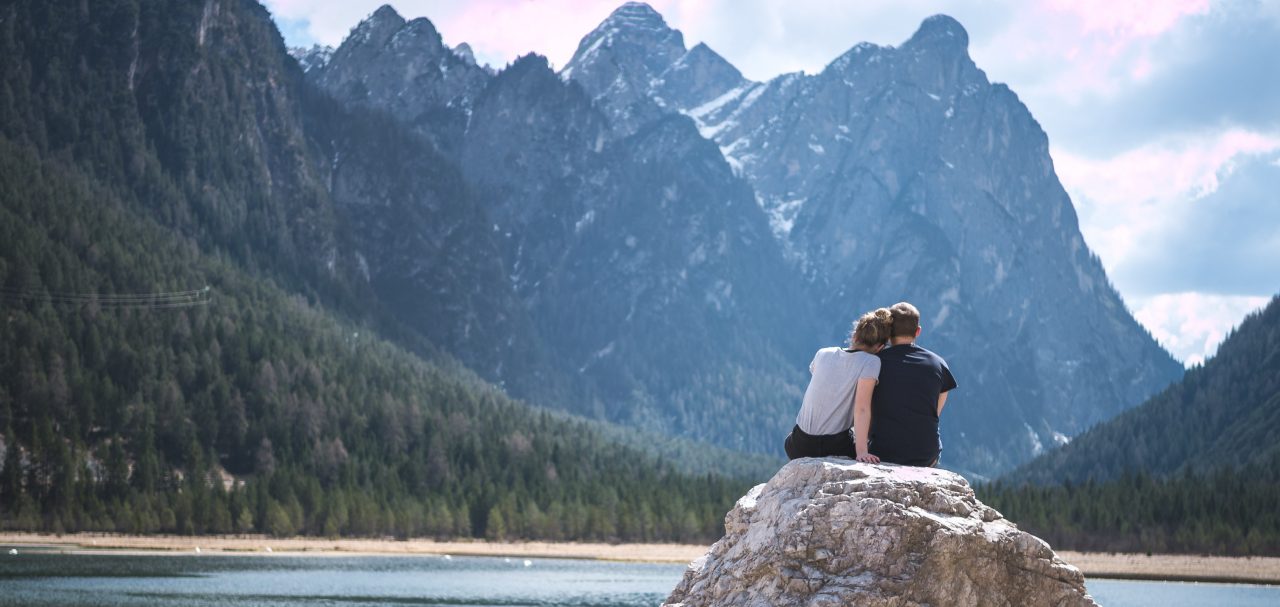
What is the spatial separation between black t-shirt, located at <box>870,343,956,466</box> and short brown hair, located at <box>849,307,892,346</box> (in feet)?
0.74

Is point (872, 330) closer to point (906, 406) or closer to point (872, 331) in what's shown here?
point (872, 331)

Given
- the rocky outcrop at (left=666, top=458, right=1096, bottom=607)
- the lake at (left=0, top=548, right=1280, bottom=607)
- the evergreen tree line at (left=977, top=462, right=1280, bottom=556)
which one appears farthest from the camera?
the evergreen tree line at (left=977, top=462, right=1280, bottom=556)

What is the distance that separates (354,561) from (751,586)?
474ft

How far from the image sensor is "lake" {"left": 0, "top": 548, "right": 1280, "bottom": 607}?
318 ft

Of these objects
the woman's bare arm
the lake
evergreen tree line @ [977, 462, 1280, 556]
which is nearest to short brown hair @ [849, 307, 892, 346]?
the woman's bare arm

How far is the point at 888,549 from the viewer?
15.4 meters

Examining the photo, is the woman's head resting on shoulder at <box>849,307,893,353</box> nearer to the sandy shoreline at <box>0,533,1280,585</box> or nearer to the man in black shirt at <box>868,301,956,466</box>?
the man in black shirt at <box>868,301,956,466</box>

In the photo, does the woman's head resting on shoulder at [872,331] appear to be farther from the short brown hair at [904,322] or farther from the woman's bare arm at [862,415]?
the woman's bare arm at [862,415]

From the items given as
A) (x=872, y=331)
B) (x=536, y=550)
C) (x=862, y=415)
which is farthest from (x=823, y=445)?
(x=536, y=550)

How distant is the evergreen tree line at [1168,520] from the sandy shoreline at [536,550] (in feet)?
9.75

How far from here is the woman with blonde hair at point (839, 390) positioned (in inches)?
658

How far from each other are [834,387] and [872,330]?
72 cm

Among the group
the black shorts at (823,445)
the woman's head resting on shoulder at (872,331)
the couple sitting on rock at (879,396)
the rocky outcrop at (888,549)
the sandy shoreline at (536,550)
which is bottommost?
the rocky outcrop at (888,549)

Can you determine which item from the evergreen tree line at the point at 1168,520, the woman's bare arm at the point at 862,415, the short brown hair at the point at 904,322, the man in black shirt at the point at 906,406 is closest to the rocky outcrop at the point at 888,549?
the woman's bare arm at the point at 862,415
